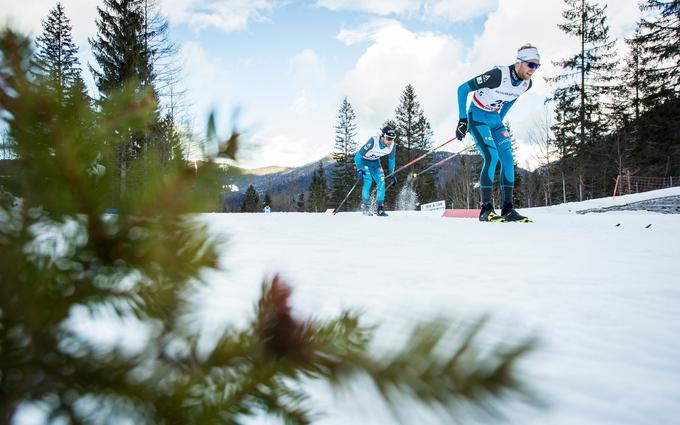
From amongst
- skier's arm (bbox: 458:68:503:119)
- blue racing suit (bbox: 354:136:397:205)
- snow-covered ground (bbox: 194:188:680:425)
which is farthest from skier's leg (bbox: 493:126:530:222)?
blue racing suit (bbox: 354:136:397:205)

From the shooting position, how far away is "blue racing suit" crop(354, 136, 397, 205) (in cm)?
952

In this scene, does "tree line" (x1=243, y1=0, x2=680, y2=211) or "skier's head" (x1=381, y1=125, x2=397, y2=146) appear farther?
"tree line" (x1=243, y1=0, x2=680, y2=211)

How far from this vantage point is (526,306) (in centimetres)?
136

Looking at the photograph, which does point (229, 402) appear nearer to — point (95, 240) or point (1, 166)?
point (95, 240)

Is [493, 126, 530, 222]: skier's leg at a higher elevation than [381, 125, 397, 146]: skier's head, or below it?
below

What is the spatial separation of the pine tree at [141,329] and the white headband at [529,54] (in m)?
5.55

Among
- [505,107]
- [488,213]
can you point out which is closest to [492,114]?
[505,107]

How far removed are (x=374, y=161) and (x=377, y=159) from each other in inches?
4.0

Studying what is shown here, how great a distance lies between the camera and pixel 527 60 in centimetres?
490

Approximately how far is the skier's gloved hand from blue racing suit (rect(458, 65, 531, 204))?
0.17 meters

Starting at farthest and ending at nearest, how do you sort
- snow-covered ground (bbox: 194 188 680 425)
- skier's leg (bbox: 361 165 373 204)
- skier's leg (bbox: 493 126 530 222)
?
skier's leg (bbox: 361 165 373 204) → skier's leg (bbox: 493 126 530 222) → snow-covered ground (bbox: 194 188 680 425)

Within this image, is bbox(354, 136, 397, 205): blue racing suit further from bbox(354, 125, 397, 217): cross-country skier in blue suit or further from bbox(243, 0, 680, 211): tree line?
bbox(243, 0, 680, 211): tree line

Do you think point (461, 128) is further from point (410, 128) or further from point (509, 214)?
point (410, 128)

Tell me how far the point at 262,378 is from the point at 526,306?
4.13 ft
